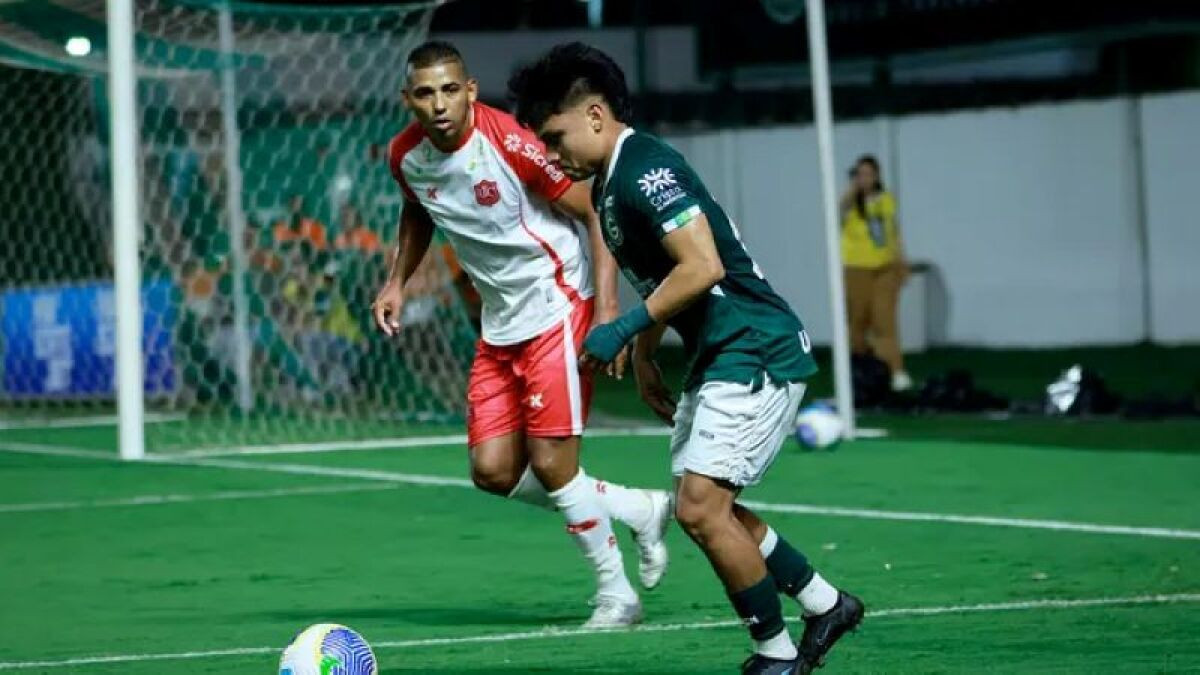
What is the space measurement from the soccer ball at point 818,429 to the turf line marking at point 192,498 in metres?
2.61

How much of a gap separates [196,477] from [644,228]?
8.65 m

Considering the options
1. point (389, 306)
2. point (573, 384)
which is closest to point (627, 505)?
point (573, 384)

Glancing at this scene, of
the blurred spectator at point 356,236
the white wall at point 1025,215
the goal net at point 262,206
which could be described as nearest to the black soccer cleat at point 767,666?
the goal net at point 262,206

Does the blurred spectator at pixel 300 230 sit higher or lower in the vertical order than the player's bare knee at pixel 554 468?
higher

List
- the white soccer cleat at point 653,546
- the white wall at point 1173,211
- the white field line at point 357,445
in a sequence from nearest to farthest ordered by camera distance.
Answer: the white soccer cleat at point 653,546, the white field line at point 357,445, the white wall at point 1173,211

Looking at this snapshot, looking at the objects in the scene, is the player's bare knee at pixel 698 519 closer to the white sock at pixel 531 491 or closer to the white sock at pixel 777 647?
the white sock at pixel 777 647

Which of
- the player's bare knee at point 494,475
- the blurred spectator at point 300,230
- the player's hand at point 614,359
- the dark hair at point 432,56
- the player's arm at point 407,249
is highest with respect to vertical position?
the dark hair at point 432,56

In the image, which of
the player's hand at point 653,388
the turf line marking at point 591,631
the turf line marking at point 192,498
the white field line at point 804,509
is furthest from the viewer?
the turf line marking at point 192,498

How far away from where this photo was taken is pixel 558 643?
28.3 feet

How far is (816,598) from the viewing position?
25.7ft

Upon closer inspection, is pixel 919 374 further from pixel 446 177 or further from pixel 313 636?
pixel 313 636

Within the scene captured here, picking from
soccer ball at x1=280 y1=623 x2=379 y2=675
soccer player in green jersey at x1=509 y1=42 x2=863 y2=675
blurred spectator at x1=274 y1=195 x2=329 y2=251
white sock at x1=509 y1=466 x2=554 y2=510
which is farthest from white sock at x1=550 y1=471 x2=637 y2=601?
blurred spectator at x1=274 y1=195 x2=329 y2=251

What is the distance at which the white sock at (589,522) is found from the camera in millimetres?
9203

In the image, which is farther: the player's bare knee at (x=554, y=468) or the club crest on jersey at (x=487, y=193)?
the club crest on jersey at (x=487, y=193)
